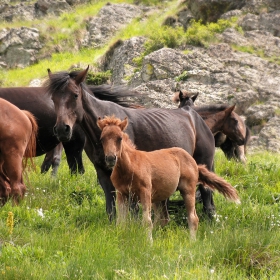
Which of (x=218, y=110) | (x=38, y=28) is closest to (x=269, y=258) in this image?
(x=218, y=110)

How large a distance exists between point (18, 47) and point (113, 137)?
2385 centimetres

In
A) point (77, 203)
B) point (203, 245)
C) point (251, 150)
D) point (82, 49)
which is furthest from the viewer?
point (82, 49)

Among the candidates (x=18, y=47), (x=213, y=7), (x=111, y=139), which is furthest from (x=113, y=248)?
(x=18, y=47)

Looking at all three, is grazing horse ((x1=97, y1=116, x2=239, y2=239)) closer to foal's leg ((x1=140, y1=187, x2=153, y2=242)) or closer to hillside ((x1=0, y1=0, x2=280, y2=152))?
foal's leg ((x1=140, y1=187, x2=153, y2=242))

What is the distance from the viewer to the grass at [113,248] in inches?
219

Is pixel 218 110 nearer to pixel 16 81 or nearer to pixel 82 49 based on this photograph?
pixel 16 81

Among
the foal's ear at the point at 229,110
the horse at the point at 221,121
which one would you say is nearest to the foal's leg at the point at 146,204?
the horse at the point at 221,121

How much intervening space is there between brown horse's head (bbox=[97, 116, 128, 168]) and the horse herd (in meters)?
0.02

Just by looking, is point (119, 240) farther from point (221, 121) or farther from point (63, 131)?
point (221, 121)

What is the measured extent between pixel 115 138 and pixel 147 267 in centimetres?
173

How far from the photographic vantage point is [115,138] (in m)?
6.92

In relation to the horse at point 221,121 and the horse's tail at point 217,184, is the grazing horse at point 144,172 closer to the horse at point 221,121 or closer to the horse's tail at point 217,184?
the horse's tail at point 217,184

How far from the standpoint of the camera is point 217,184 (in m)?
8.73

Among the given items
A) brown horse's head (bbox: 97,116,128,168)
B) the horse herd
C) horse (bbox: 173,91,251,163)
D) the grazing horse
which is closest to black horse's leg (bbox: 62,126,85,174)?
the horse herd
